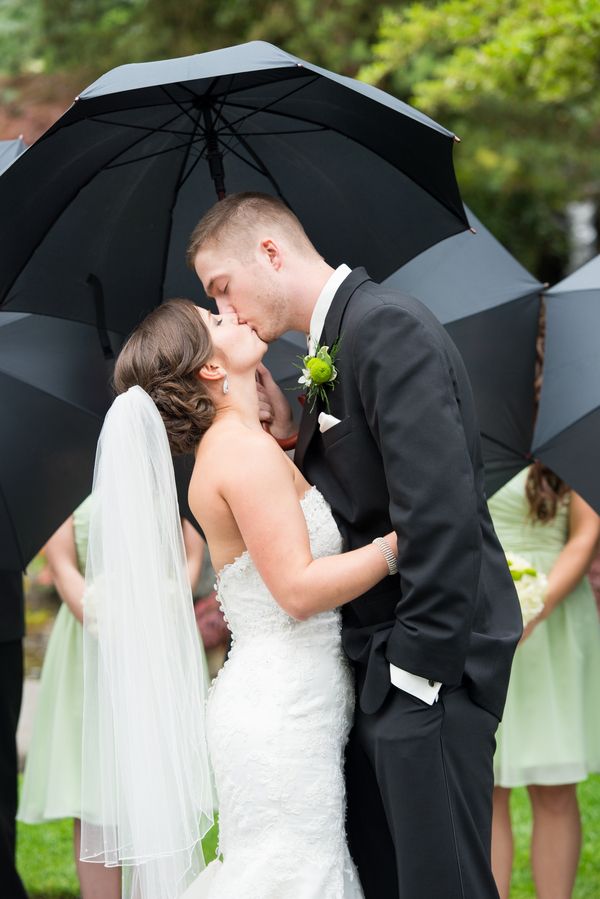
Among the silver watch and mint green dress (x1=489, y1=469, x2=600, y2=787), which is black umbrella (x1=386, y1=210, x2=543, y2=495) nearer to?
mint green dress (x1=489, y1=469, x2=600, y2=787)

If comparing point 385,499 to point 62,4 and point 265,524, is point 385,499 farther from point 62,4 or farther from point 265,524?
point 62,4

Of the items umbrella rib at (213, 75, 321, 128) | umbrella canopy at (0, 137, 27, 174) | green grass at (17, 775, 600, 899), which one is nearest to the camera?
umbrella rib at (213, 75, 321, 128)

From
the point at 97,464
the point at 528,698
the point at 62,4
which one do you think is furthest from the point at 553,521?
the point at 62,4

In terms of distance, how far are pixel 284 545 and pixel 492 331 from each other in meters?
1.80

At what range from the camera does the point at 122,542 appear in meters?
3.63

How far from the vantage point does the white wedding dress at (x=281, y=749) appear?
3443 millimetres

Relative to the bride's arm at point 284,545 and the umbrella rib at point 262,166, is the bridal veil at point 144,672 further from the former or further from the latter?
the umbrella rib at point 262,166

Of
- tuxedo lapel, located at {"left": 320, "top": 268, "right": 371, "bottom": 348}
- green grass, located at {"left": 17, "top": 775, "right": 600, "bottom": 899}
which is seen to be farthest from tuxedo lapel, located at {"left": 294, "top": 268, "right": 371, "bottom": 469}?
green grass, located at {"left": 17, "top": 775, "right": 600, "bottom": 899}

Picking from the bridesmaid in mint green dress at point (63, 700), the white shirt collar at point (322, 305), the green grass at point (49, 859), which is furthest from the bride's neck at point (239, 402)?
the green grass at point (49, 859)

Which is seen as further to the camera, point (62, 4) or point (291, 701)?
point (62, 4)

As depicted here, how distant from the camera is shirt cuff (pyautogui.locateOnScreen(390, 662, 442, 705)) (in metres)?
3.22

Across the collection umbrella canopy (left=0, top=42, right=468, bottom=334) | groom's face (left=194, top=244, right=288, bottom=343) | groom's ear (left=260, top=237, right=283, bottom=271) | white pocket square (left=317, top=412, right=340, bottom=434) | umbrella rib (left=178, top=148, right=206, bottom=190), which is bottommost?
white pocket square (left=317, top=412, right=340, bottom=434)

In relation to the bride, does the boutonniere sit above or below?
above

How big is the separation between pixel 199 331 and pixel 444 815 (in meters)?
1.61
